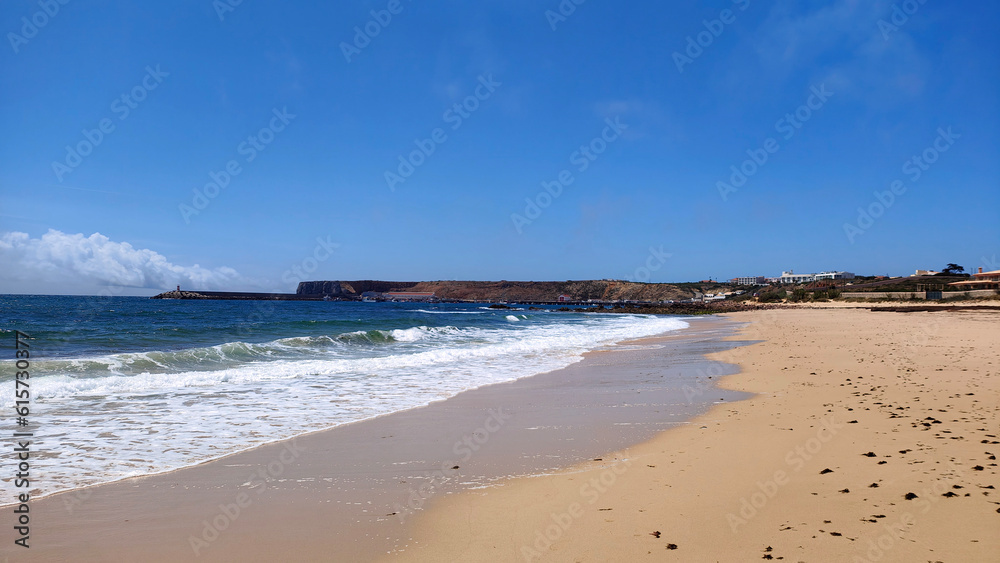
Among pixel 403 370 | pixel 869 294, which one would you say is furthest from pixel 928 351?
pixel 869 294

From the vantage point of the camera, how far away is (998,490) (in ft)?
12.2

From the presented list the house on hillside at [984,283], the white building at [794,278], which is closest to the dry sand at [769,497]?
the house on hillside at [984,283]

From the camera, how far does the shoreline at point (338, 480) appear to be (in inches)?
139

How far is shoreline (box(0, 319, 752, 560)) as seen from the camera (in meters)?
3.53

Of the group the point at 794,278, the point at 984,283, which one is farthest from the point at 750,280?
the point at 984,283

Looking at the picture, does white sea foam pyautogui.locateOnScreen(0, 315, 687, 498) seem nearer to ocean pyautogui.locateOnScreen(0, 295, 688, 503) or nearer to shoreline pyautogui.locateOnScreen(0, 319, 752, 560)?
ocean pyautogui.locateOnScreen(0, 295, 688, 503)

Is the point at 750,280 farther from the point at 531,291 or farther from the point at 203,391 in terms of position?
the point at 203,391

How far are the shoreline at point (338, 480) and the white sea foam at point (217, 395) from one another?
0.59 metres

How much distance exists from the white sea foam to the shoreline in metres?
0.59

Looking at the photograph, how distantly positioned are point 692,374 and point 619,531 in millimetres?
8607

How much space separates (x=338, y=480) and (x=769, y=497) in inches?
138

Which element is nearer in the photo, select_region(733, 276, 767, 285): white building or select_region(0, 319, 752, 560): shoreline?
select_region(0, 319, 752, 560): shoreline

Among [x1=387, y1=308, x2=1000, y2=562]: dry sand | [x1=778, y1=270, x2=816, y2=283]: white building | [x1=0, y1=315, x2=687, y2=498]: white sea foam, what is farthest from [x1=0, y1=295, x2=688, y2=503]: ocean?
[x1=778, y1=270, x2=816, y2=283]: white building

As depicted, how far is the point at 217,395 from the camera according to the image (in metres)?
9.10
